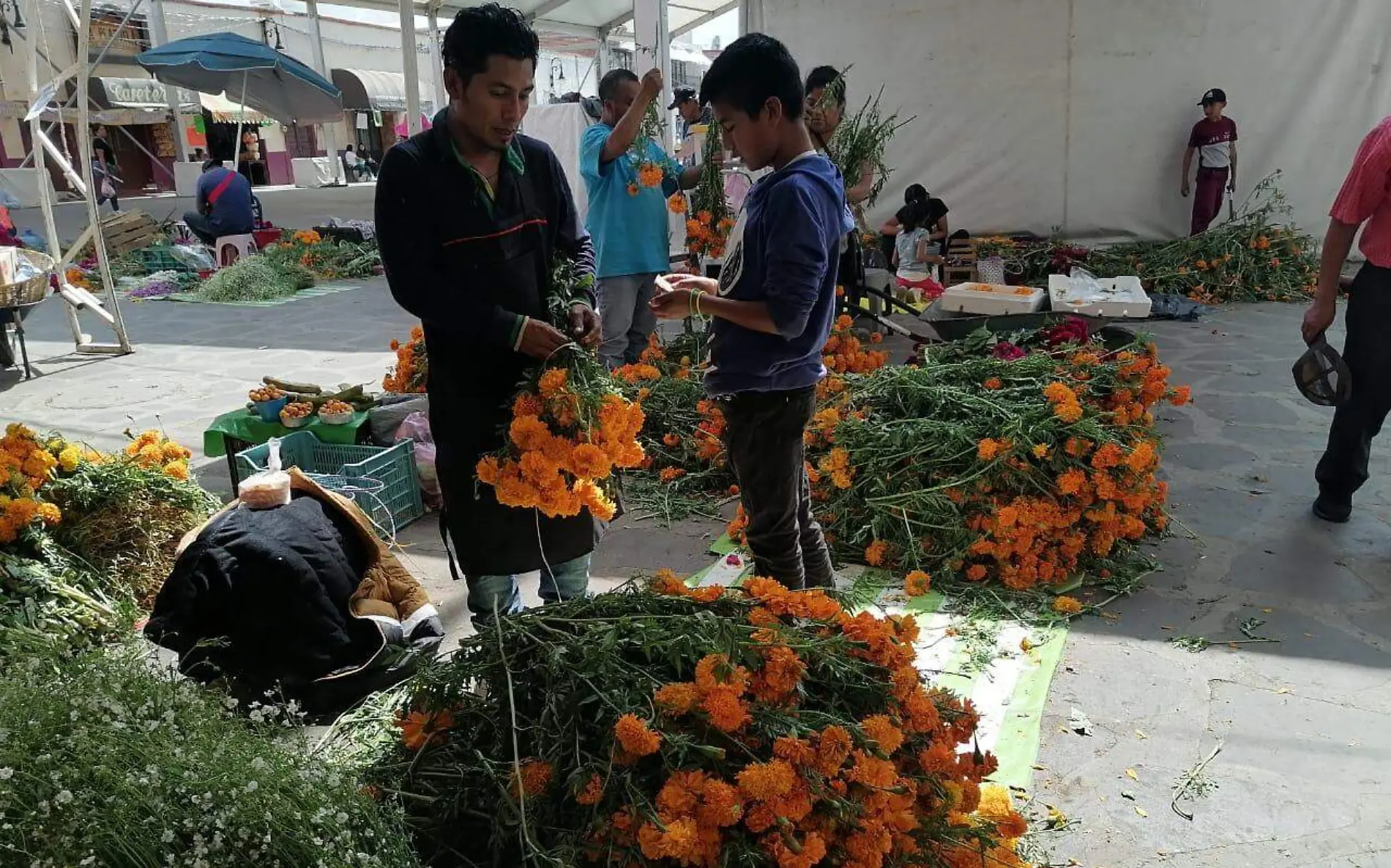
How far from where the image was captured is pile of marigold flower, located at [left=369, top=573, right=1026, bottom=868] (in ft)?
5.73

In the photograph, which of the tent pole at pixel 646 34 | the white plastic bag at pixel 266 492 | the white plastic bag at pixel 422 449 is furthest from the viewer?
the tent pole at pixel 646 34

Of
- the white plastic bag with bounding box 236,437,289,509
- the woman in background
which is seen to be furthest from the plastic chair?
the white plastic bag with bounding box 236,437,289,509

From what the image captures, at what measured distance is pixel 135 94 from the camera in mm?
27812

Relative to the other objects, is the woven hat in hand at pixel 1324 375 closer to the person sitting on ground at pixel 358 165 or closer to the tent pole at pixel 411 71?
the tent pole at pixel 411 71

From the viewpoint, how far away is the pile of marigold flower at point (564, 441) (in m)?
2.45

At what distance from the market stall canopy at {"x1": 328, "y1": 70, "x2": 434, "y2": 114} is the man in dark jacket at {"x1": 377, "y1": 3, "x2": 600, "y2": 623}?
89.8 feet

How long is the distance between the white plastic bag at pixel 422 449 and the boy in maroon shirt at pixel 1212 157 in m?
9.67

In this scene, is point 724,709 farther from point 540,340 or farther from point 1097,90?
point 1097,90

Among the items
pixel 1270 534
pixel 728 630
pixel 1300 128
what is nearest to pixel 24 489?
pixel 728 630

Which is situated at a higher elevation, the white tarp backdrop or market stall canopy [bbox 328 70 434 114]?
market stall canopy [bbox 328 70 434 114]

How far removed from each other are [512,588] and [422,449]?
2146 millimetres

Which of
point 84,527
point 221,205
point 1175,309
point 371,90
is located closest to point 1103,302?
point 1175,309

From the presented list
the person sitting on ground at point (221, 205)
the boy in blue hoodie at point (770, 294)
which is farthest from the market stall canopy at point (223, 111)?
the boy in blue hoodie at point (770, 294)

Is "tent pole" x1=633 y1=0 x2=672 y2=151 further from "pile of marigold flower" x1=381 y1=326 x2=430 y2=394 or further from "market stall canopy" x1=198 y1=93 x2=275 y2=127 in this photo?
"market stall canopy" x1=198 y1=93 x2=275 y2=127
